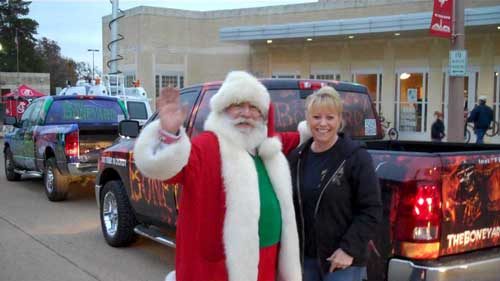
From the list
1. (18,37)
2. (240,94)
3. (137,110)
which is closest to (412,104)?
(137,110)

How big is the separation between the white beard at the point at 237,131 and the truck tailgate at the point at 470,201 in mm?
1285

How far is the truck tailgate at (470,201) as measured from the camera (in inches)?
133

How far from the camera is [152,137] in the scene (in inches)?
98.9

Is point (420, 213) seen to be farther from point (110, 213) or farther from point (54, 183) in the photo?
point (54, 183)

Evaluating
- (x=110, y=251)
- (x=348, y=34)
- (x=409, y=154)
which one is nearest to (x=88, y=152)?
(x=110, y=251)

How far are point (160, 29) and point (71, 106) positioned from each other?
17998 mm

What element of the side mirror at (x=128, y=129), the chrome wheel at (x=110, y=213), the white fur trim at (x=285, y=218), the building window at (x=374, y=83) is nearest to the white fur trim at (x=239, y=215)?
the white fur trim at (x=285, y=218)

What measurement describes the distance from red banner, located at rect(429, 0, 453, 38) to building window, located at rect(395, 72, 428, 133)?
37.0 feet

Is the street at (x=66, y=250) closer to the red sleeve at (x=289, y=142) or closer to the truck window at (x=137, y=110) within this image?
the red sleeve at (x=289, y=142)

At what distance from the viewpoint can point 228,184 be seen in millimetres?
2643

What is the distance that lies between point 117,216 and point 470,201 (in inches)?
165

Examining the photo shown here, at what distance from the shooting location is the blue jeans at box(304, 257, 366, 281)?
3.07 m

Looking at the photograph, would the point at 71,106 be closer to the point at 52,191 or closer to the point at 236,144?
the point at 52,191

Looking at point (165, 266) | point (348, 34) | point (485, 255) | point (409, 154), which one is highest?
point (348, 34)
